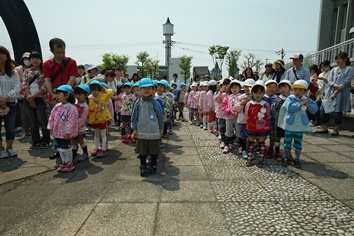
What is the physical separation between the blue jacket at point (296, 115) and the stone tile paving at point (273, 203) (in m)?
0.74

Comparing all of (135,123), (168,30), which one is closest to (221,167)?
(135,123)

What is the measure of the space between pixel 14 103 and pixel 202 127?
225 inches

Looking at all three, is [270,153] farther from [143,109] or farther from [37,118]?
[37,118]

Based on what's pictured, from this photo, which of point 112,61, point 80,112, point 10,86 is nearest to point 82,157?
point 80,112

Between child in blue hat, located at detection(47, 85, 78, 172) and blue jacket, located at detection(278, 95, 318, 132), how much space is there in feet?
12.1

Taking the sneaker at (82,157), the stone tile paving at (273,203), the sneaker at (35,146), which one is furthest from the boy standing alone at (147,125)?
the sneaker at (35,146)

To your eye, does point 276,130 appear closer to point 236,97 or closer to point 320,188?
point 236,97

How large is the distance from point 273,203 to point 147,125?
2.19 metres

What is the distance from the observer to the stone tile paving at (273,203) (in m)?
2.38

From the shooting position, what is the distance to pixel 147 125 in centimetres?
406

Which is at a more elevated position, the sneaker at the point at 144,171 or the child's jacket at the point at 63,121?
the child's jacket at the point at 63,121

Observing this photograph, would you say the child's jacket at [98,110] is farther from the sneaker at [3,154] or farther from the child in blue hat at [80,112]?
the sneaker at [3,154]

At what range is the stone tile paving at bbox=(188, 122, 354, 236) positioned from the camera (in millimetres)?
2383

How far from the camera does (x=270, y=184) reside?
11.4ft
